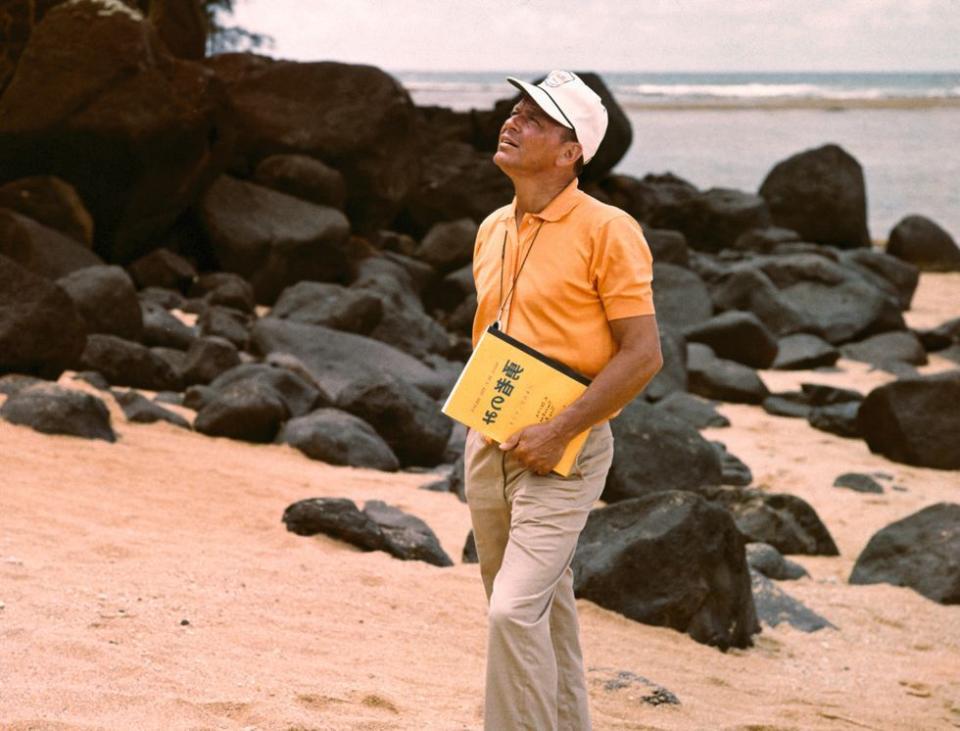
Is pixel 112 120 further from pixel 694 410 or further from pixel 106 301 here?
pixel 694 410

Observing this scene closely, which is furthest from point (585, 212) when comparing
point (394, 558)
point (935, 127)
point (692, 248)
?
point (935, 127)

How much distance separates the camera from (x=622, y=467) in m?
9.11

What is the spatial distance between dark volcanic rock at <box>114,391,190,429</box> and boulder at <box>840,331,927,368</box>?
28.4 feet

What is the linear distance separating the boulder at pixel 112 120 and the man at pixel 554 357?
1115cm

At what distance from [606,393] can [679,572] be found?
9.74 ft

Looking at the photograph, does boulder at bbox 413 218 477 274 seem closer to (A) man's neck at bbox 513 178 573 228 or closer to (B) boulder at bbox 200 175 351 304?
(B) boulder at bbox 200 175 351 304

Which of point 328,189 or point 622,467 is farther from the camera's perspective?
point 328,189

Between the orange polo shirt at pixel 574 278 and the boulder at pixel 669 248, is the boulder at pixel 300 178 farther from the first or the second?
the orange polo shirt at pixel 574 278

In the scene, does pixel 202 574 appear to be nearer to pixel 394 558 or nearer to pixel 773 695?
pixel 394 558

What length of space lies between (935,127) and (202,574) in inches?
2148

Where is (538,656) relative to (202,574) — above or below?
above

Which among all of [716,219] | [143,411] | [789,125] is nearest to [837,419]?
[143,411]

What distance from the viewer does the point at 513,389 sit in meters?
3.82

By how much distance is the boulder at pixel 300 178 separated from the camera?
17562 mm
